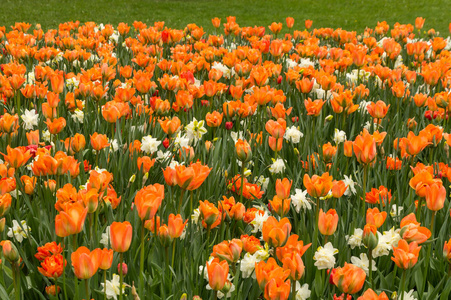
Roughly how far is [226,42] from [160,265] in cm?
564

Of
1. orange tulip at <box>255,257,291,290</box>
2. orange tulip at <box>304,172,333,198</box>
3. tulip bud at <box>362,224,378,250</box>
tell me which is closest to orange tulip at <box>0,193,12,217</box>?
orange tulip at <box>255,257,291,290</box>

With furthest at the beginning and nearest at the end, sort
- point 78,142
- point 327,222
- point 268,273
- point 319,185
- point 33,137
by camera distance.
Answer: point 33,137 → point 78,142 → point 319,185 → point 327,222 → point 268,273

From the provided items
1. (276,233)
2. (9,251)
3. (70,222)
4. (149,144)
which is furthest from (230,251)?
(149,144)

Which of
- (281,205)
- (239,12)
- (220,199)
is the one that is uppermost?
(281,205)

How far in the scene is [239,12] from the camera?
56.6ft

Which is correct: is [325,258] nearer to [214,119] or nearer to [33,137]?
[214,119]

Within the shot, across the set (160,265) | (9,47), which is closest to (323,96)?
(160,265)

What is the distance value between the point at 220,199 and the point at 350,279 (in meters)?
1.08

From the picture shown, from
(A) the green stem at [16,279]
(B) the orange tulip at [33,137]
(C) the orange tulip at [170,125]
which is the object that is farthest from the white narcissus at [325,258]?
(B) the orange tulip at [33,137]

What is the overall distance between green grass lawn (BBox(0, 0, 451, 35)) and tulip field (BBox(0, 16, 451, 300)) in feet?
34.9

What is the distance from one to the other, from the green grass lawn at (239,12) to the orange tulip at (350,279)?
505 inches

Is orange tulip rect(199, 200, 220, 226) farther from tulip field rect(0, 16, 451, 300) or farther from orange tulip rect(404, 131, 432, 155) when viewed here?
orange tulip rect(404, 131, 432, 155)

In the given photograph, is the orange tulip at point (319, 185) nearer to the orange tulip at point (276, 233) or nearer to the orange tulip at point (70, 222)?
the orange tulip at point (276, 233)

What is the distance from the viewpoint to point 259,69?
12.6 ft
